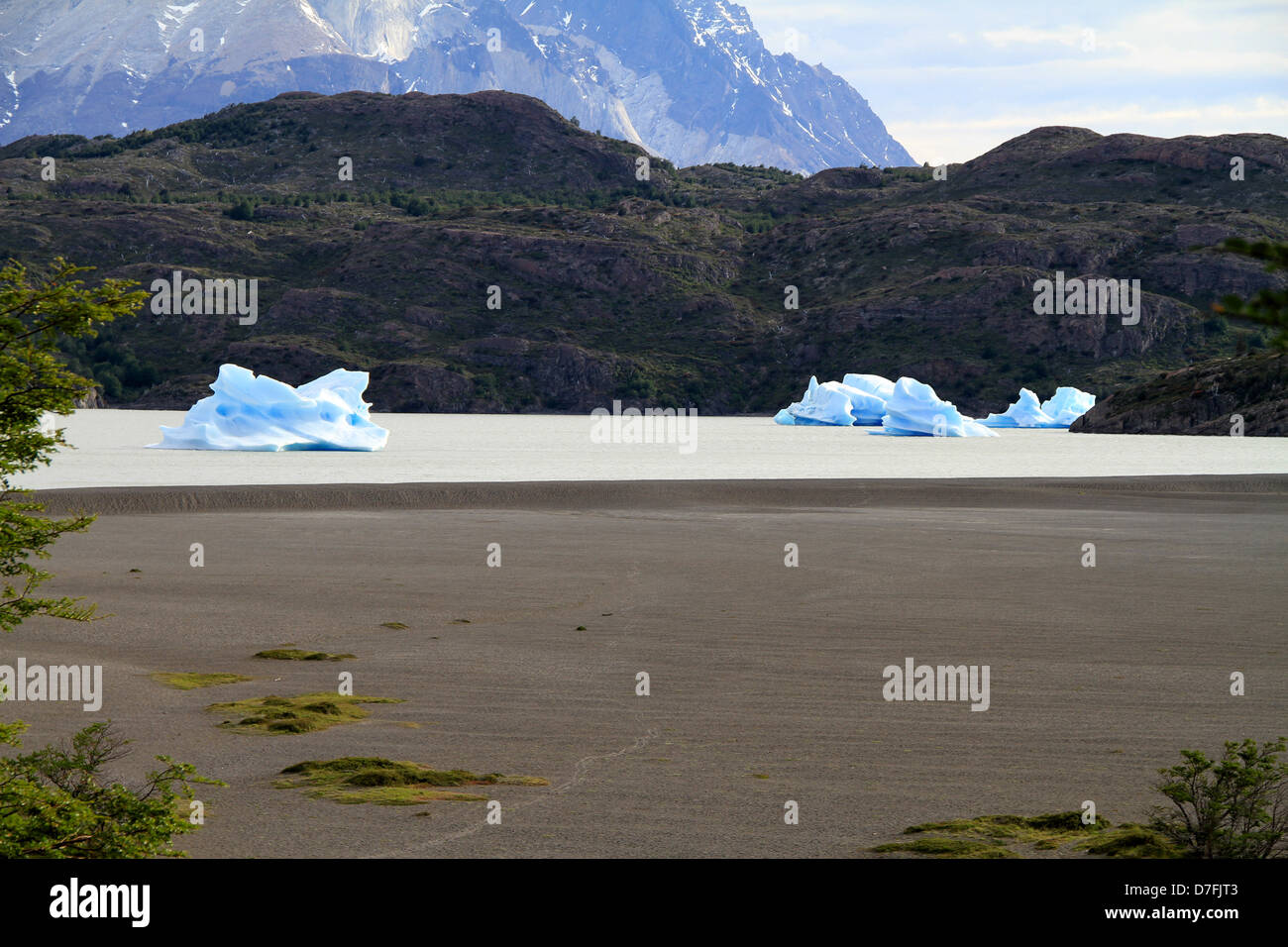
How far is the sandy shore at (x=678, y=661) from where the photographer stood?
7.27 m

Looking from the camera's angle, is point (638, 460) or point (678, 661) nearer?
point (678, 661)

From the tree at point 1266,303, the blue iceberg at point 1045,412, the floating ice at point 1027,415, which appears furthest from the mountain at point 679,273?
the tree at point 1266,303

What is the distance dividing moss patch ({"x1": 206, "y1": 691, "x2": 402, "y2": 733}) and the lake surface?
1909cm

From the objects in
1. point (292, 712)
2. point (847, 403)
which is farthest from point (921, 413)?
point (292, 712)

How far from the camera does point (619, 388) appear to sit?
113m

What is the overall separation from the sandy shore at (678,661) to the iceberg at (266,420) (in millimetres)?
19005

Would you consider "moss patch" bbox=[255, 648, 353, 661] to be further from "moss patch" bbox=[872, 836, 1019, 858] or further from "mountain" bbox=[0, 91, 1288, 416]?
"mountain" bbox=[0, 91, 1288, 416]

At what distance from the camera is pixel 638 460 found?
43750 mm

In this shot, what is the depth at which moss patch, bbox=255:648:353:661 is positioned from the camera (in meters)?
11.6

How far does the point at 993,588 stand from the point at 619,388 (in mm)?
97281

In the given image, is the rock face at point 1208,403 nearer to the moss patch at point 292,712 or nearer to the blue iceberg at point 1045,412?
the blue iceberg at point 1045,412

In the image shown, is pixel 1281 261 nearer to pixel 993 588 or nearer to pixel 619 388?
pixel 993 588

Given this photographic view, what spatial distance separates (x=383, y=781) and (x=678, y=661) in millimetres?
4164

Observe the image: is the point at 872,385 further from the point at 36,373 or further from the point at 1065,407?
the point at 36,373
